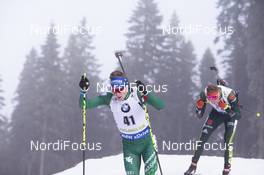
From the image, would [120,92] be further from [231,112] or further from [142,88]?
[231,112]

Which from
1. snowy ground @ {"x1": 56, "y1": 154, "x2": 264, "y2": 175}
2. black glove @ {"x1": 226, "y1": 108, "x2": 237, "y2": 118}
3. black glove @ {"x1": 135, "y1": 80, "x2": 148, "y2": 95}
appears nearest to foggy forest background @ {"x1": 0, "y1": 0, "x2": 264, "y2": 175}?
snowy ground @ {"x1": 56, "y1": 154, "x2": 264, "y2": 175}

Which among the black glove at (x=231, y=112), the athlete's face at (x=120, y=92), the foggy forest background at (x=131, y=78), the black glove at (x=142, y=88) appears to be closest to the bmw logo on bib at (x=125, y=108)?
the athlete's face at (x=120, y=92)

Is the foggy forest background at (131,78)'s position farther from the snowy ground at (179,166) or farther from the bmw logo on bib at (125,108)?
the bmw logo on bib at (125,108)

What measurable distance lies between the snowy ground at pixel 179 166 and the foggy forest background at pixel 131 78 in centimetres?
1917

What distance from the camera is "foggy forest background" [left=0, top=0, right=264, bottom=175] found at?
32.7m

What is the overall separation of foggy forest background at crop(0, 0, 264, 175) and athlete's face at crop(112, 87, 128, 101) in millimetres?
24927

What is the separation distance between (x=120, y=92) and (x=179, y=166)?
188 inches

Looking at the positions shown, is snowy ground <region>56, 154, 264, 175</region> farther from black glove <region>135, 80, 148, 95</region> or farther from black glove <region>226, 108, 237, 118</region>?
black glove <region>135, 80, 148, 95</region>

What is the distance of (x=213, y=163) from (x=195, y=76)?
28.6 metres

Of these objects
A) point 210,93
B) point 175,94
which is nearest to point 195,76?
point 175,94

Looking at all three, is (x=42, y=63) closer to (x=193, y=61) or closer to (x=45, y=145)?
(x=45, y=145)

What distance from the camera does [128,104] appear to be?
745 cm

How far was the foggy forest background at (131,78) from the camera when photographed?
107ft

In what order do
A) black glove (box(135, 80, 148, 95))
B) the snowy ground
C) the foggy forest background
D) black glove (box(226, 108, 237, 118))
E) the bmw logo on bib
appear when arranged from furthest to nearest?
the foggy forest background, the snowy ground, black glove (box(226, 108, 237, 118)), the bmw logo on bib, black glove (box(135, 80, 148, 95))
